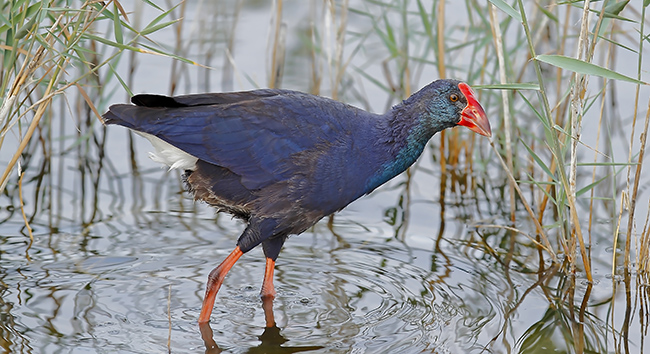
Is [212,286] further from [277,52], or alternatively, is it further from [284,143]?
[277,52]

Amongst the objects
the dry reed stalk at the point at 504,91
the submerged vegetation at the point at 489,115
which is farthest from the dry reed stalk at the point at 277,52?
the dry reed stalk at the point at 504,91

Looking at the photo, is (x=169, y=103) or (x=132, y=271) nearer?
(x=169, y=103)

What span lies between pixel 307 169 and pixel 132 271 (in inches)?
37.3

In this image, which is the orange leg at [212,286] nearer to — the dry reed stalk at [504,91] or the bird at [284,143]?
the bird at [284,143]

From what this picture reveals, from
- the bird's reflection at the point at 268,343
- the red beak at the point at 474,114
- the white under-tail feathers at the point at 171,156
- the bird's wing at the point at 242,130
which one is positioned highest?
the red beak at the point at 474,114

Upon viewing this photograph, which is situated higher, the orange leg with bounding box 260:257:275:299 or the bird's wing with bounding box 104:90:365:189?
the bird's wing with bounding box 104:90:365:189

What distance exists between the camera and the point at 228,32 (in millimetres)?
5672

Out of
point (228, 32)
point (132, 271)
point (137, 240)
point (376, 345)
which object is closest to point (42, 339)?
point (132, 271)

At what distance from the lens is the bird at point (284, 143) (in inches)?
116

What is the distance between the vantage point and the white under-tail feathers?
3031mm

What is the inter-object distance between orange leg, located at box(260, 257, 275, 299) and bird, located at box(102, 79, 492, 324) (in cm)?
20

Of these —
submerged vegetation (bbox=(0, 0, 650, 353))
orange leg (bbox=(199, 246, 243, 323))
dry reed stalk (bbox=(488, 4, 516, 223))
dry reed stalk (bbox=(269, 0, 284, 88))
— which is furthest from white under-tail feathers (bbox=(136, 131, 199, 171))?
dry reed stalk (bbox=(488, 4, 516, 223))

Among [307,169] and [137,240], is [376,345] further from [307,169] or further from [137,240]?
[137,240]

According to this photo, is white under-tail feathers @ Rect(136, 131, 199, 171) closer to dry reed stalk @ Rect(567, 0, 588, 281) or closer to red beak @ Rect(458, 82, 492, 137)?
red beak @ Rect(458, 82, 492, 137)
